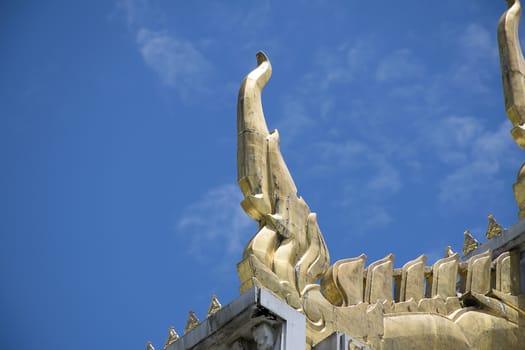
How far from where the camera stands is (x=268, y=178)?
1847cm

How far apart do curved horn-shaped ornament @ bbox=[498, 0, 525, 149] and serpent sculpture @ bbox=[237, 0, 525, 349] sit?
9.57 ft

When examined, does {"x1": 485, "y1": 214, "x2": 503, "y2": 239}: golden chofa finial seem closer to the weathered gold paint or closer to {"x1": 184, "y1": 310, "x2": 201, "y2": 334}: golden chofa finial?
the weathered gold paint

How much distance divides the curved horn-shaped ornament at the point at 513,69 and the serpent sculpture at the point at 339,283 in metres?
2.92

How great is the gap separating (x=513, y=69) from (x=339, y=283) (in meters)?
5.98

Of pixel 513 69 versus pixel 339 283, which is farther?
pixel 513 69

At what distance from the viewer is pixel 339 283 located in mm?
18484

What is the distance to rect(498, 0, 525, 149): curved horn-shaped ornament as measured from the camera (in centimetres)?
2183

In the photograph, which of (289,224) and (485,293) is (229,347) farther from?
(485,293)

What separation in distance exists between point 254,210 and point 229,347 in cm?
217

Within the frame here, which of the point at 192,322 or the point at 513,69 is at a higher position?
the point at 513,69

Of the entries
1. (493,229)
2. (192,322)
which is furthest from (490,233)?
(192,322)

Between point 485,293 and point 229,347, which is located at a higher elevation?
point 485,293

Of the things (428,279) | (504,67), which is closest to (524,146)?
(504,67)

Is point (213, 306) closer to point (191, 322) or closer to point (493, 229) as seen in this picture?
point (191, 322)
